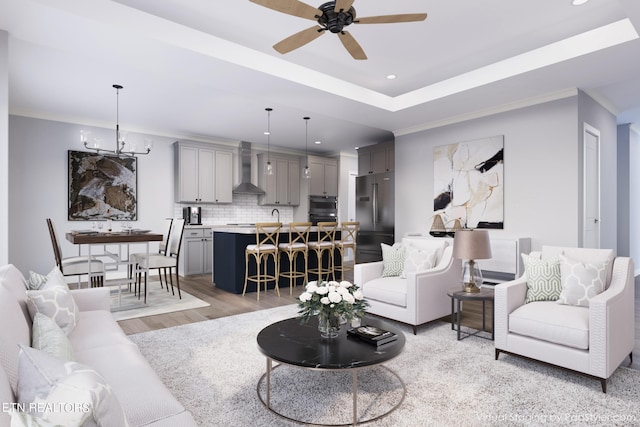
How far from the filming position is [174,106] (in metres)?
5.62

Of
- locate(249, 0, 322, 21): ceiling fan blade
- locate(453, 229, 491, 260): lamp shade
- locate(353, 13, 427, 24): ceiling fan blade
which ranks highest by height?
locate(353, 13, 427, 24): ceiling fan blade

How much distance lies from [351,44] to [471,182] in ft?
11.3

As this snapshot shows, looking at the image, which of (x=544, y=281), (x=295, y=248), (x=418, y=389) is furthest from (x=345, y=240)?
(x=418, y=389)

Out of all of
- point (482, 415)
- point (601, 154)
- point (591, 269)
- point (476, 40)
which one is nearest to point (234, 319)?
point (482, 415)

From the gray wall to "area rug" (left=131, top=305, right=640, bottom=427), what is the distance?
7.66 feet

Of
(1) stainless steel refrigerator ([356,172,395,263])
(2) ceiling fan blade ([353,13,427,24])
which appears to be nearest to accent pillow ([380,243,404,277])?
(2) ceiling fan blade ([353,13,427,24])

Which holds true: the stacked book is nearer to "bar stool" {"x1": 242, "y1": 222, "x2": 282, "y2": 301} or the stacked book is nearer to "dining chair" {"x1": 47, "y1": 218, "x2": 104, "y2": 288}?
"bar stool" {"x1": 242, "y1": 222, "x2": 282, "y2": 301}

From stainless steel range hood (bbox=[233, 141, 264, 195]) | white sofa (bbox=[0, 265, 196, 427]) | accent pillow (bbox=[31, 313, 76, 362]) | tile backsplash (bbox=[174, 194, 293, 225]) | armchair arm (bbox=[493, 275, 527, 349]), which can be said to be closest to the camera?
white sofa (bbox=[0, 265, 196, 427])

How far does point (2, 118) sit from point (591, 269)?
16.0 ft

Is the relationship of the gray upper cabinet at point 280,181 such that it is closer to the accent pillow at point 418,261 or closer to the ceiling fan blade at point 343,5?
the accent pillow at point 418,261

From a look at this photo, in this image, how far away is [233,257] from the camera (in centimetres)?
539

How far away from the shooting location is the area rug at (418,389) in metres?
2.07

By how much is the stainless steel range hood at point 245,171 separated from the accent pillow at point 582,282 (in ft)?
20.6

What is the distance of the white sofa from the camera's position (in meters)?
1.18
